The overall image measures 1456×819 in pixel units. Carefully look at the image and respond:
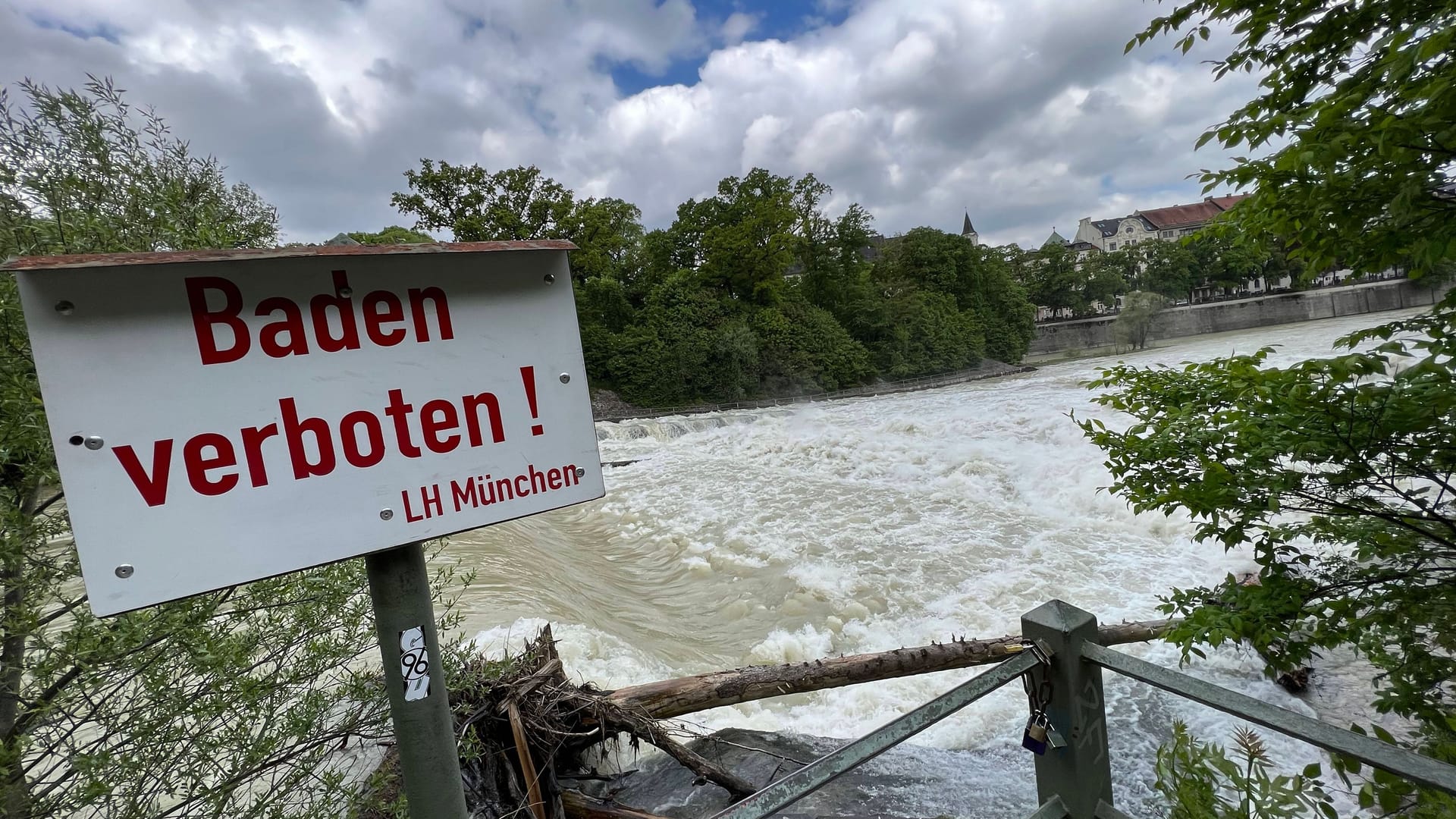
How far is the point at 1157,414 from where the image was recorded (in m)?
3.20

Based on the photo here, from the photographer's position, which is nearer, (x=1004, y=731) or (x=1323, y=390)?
(x=1323, y=390)

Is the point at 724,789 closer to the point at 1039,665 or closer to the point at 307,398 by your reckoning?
the point at 1039,665

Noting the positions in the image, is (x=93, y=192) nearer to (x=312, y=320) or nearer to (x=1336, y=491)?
(x=312, y=320)

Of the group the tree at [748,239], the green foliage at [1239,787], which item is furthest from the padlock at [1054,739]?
the tree at [748,239]

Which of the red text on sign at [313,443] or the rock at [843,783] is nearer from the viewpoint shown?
the red text on sign at [313,443]

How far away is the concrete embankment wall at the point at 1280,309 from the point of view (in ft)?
112

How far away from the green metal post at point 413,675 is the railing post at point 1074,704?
1.22 meters

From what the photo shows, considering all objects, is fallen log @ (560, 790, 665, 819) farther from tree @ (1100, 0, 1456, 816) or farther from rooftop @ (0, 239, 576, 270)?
rooftop @ (0, 239, 576, 270)

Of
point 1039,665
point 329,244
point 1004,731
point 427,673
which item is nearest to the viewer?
point 329,244

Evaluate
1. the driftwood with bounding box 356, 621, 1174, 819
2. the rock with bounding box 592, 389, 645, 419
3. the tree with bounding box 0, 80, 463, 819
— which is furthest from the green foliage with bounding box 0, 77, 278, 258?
the rock with bounding box 592, 389, 645, 419

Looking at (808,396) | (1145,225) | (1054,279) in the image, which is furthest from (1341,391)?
(1145,225)

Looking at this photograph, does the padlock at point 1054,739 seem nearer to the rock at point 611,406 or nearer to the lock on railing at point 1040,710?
the lock on railing at point 1040,710

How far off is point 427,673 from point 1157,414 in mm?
3400

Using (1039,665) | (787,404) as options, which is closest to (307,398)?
(1039,665)
